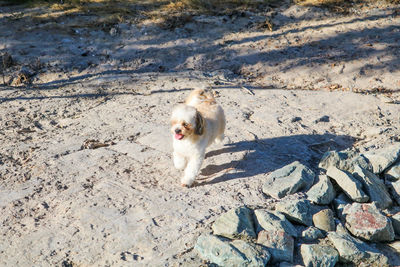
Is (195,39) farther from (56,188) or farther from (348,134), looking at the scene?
(56,188)

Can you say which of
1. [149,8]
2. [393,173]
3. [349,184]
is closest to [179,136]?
[349,184]

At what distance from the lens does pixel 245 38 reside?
10.5m

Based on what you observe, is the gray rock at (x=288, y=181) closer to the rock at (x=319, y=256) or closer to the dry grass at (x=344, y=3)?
the rock at (x=319, y=256)

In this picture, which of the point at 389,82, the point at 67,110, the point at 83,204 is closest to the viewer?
the point at 83,204

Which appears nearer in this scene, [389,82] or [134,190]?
[134,190]

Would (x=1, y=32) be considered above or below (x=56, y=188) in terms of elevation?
above

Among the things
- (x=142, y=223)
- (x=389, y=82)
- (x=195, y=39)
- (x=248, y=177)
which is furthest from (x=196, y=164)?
(x=195, y=39)

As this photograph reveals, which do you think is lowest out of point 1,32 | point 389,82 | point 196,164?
point 389,82

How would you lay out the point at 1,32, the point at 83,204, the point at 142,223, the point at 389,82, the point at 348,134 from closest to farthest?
the point at 142,223 < the point at 83,204 < the point at 348,134 < the point at 389,82 < the point at 1,32

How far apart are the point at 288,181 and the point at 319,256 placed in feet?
3.79

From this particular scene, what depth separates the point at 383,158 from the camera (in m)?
4.80

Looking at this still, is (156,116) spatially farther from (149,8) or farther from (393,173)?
(149,8)

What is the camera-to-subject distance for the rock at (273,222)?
3.55 meters

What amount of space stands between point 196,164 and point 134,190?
78 centimetres
